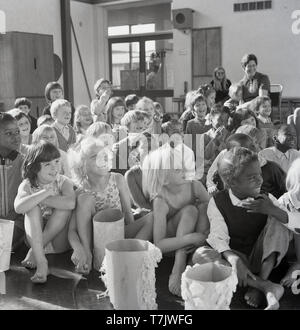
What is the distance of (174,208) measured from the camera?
2330 millimetres

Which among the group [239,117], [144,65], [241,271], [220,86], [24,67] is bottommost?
[241,271]

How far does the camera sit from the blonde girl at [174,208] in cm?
215

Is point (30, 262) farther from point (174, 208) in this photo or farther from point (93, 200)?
point (174, 208)

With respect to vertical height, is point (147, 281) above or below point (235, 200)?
below

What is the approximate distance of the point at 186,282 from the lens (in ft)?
5.16

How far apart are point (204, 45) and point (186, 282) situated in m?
7.86

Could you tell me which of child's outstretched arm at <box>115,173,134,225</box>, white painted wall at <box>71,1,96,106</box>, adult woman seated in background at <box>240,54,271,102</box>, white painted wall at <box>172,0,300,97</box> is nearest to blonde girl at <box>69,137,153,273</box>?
child's outstretched arm at <box>115,173,134,225</box>

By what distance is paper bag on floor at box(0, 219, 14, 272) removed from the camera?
86.0 inches

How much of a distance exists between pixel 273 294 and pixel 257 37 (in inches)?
286

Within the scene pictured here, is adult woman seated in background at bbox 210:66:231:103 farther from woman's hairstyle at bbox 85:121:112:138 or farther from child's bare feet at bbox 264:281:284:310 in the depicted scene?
child's bare feet at bbox 264:281:284:310

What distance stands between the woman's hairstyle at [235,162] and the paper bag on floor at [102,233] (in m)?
0.55

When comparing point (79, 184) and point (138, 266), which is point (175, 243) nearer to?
point (138, 266)

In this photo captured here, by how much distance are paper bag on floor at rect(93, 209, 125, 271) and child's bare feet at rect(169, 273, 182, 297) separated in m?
0.32

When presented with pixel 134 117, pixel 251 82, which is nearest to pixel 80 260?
pixel 134 117
